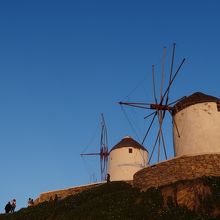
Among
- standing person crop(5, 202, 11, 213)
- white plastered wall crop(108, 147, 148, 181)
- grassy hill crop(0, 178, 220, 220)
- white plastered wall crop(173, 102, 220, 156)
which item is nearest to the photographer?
grassy hill crop(0, 178, 220, 220)

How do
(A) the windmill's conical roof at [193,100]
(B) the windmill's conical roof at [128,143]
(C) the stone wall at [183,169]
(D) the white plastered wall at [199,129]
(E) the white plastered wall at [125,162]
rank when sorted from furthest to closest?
1. (B) the windmill's conical roof at [128,143]
2. (E) the white plastered wall at [125,162]
3. (A) the windmill's conical roof at [193,100]
4. (D) the white plastered wall at [199,129]
5. (C) the stone wall at [183,169]

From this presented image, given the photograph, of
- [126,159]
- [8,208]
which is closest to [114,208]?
[8,208]

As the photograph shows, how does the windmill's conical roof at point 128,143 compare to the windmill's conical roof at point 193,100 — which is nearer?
the windmill's conical roof at point 193,100

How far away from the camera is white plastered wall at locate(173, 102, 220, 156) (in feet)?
108

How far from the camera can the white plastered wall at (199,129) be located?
3297cm

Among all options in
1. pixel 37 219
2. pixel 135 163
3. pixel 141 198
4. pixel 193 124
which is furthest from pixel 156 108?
pixel 37 219

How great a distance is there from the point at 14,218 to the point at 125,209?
10.2 meters

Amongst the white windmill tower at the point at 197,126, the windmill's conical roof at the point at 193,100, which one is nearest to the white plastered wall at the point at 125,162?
the white windmill tower at the point at 197,126

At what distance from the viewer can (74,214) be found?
27.5 meters

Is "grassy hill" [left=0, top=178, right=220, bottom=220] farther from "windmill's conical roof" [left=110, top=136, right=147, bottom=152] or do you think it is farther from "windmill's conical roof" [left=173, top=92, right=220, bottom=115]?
"windmill's conical roof" [left=110, top=136, right=147, bottom=152]

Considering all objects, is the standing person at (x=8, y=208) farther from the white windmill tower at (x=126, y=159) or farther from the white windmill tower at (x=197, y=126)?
the white windmill tower at (x=197, y=126)

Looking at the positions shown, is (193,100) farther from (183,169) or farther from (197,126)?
(183,169)

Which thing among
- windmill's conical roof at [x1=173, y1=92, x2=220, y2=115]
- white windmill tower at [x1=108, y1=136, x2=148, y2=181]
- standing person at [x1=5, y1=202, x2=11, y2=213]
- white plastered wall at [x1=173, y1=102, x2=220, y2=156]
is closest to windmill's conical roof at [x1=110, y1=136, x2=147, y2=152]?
white windmill tower at [x1=108, y1=136, x2=148, y2=181]

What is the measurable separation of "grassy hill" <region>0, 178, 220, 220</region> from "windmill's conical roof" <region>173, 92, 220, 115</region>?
29.9 feet
